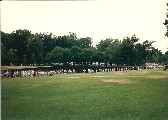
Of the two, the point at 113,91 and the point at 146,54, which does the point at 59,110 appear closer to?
the point at 113,91

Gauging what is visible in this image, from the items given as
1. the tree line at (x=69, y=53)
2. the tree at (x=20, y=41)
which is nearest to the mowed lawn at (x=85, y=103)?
the tree line at (x=69, y=53)

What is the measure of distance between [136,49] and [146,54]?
3.01 metres

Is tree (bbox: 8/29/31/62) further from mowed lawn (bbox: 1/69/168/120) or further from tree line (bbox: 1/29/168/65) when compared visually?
mowed lawn (bbox: 1/69/168/120)

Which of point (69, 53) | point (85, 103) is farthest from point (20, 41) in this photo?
point (85, 103)

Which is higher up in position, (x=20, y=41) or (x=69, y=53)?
(x=20, y=41)

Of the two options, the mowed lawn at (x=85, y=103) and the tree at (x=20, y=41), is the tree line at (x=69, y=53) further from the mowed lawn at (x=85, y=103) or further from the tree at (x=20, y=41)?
the mowed lawn at (x=85, y=103)

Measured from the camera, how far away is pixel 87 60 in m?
65.4

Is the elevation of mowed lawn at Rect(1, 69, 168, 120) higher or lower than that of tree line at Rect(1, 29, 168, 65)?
lower

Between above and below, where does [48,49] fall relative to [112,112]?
above

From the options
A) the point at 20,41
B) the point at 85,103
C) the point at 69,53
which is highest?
the point at 20,41

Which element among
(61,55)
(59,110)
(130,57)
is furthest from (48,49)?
(59,110)

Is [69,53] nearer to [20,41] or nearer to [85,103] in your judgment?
[20,41]

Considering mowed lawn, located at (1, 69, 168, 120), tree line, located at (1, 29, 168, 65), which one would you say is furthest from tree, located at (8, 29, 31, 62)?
mowed lawn, located at (1, 69, 168, 120)

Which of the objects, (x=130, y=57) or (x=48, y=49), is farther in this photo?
(x=48, y=49)
